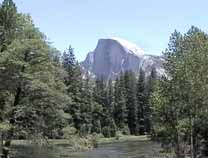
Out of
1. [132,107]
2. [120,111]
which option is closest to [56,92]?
[120,111]

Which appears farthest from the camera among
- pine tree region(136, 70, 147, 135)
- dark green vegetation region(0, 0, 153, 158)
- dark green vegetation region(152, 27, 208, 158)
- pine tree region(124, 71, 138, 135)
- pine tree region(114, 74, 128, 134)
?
pine tree region(136, 70, 147, 135)

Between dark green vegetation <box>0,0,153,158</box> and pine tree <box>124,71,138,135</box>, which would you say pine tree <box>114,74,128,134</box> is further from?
dark green vegetation <box>0,0,153,158</box>

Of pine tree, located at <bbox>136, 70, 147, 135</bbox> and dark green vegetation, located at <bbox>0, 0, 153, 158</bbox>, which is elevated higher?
pine tree, located at <bbox>136, 70, 147, 135</bbox>

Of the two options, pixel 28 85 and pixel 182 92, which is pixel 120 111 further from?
pixel 182 92

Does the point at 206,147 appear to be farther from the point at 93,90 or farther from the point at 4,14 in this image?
the point at 93,90

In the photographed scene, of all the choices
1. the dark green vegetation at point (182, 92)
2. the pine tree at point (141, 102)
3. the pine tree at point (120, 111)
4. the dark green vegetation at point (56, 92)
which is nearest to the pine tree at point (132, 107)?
the pine tree at point (141, 102)

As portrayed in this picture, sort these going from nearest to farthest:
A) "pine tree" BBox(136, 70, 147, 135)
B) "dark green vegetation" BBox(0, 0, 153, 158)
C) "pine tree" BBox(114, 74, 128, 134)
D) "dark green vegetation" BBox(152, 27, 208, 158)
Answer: "dark green vegetation" BBox(152, 27, 208, 158) < "dark green vegetation" BBox(0, 0, 153, 158) < "pine tree" BBox(114, 74, 128, 134) < "pine tree" BBox(136, 70, 147, 135)

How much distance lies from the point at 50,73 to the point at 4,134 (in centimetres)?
555

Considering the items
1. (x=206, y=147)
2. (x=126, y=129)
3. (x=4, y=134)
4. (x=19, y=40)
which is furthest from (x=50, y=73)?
(x=126, y=129)

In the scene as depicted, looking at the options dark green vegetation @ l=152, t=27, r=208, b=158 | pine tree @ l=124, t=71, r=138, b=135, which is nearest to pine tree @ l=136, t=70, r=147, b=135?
pine tree @ l=124, t=71, r=138, b=135

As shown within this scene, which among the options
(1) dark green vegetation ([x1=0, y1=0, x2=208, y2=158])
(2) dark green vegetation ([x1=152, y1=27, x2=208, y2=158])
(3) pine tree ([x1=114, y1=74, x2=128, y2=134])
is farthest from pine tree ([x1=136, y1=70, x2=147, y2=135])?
(2) dark green vegetation ([x1=152, y1=27, x2=208, y2=158])

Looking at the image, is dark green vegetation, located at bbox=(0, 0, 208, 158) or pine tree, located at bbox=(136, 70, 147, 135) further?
pine tree, located at bbox=(136, 70, 147, 135)

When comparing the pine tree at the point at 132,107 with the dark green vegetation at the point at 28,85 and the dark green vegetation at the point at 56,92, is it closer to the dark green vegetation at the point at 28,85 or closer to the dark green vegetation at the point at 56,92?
the dark green vegetation at the point at 56,92

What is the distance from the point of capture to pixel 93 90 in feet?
415
